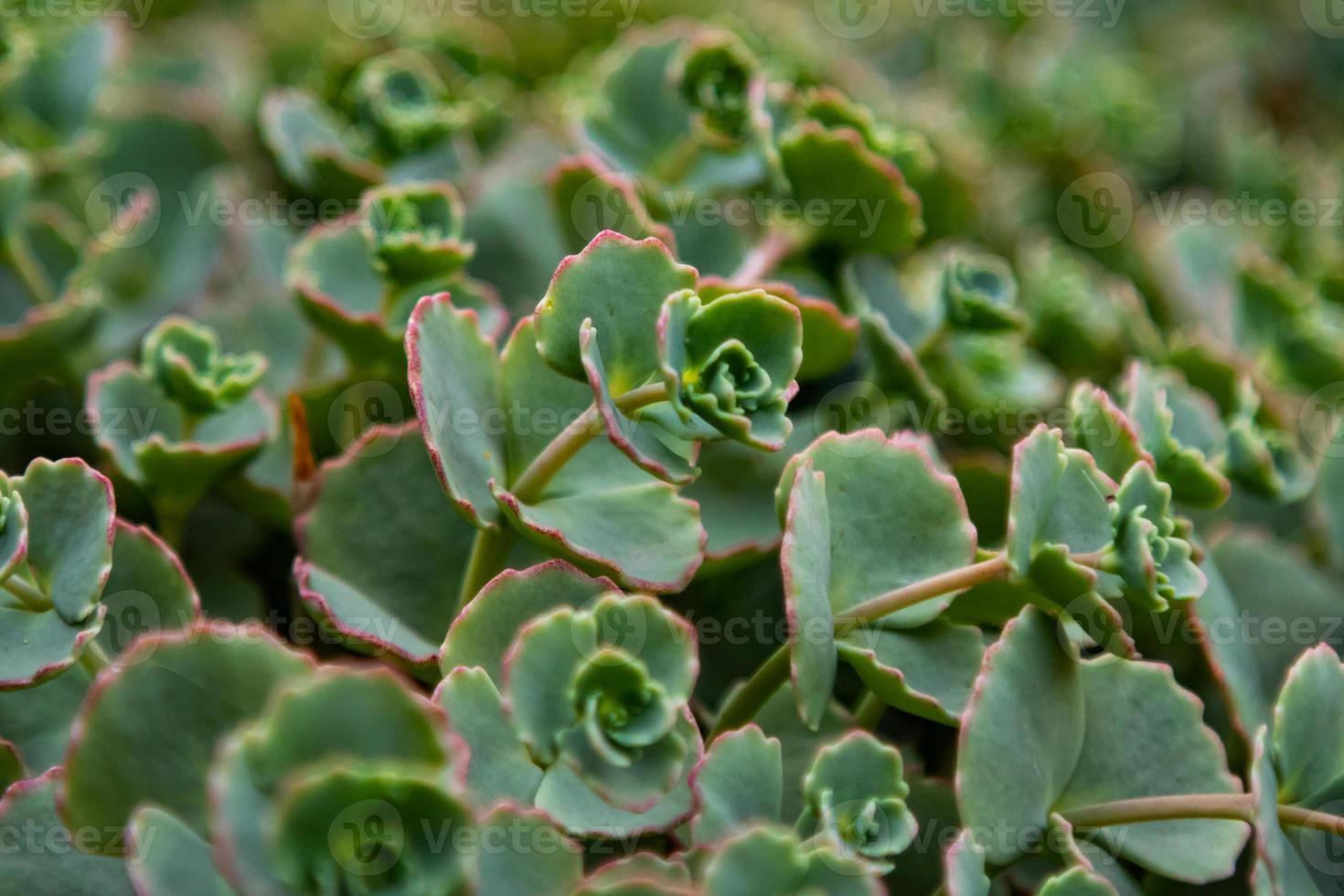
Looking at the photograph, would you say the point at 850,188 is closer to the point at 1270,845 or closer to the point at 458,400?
the point at 458,400

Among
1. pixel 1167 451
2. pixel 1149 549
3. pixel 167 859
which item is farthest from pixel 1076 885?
pixel 167 859

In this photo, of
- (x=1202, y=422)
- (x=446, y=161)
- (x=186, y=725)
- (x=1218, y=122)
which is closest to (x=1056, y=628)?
(x=1202, y=422)

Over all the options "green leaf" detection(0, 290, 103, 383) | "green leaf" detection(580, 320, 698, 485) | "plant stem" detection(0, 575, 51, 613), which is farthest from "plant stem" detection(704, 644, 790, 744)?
"green leaf" detection(0, 290, 103, 383)

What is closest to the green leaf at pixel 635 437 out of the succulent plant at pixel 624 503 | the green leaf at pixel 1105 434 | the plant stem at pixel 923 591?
the succulent plant at pixel 624 503

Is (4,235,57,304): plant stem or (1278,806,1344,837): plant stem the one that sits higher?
(4,235,57,304): plant stem

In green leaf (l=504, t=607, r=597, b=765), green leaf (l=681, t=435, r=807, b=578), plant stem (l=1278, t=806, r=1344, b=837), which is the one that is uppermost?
green leaf (l=504, t=607, r=597, b=765)

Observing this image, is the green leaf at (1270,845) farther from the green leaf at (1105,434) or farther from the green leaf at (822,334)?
the green leaf at (822,334)

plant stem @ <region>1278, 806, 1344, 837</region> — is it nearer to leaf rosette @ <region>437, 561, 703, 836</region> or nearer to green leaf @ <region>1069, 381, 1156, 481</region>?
green leaf @ <region>1069, 381, 1156, 481</region>
